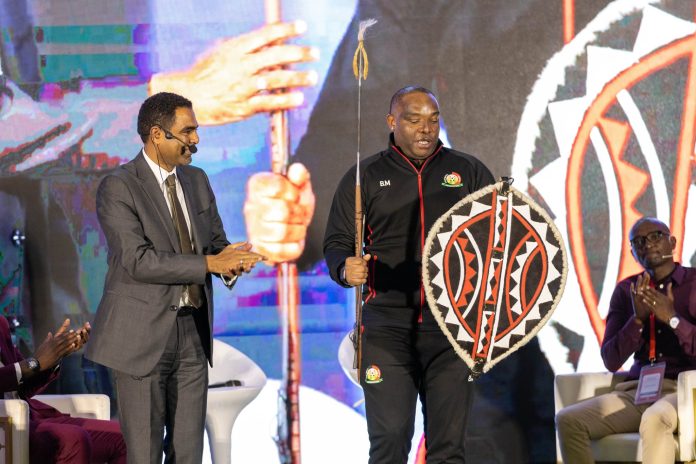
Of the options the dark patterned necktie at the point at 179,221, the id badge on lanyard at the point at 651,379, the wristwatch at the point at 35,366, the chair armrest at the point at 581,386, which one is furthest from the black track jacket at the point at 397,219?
the chair armrest at the point at 581,386

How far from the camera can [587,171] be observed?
227 inches

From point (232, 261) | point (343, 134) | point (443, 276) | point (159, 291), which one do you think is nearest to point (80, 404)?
point (159, 291)

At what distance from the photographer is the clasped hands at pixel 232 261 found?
135 inches

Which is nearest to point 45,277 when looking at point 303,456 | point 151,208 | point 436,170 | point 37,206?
point 37,206

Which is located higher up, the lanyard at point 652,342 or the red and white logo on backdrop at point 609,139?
the red and white logo on backdrop at point 609,139

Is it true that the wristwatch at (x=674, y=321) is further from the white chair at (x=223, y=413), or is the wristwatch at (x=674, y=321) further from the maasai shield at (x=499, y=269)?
the white chair at (x=223, y=413)

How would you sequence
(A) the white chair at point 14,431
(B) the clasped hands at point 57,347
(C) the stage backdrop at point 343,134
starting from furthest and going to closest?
(C) the stage backdrop at point 343,134, (B) the clasped hands at point 57,347, (A) the white chair at point 14,431

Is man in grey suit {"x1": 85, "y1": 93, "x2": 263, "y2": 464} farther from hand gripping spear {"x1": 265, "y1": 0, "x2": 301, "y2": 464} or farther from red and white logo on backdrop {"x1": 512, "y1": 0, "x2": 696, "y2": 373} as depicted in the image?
red and white logo on backdrop {"x1": 512, "y1": 0, "x2": 696, "y2": 373}

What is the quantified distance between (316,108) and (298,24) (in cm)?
46

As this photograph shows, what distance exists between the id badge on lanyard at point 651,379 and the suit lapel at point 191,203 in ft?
7.79

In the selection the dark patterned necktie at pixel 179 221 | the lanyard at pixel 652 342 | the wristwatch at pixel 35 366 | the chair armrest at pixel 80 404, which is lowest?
the chair armrest at pixel 80 404

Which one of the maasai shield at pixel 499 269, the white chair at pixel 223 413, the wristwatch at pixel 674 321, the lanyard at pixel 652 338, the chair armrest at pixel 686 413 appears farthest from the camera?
the white chair at pixel 223 413

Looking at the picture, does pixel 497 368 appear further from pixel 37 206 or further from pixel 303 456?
pixel 37 206

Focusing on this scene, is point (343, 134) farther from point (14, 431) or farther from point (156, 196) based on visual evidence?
point (14, 431)
